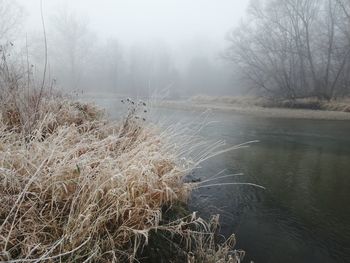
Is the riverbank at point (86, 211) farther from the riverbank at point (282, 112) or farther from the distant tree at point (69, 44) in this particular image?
the distant tree at point (69, 44)

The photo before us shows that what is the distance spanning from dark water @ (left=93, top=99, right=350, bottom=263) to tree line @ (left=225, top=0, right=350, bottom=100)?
1426 centimetres

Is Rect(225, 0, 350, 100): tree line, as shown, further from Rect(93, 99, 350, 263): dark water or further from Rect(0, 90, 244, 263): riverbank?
Rect(0, 90, 244, 263): riverbank

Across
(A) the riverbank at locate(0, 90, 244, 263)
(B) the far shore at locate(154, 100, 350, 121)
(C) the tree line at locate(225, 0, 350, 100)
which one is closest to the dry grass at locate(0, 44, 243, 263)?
(A) the riverbank at locate(0, 90, 244, 263)

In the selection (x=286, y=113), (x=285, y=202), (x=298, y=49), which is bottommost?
(x=285, y=202)

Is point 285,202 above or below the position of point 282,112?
below

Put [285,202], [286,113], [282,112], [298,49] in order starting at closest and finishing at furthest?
[285,202] < [286,113] < [282,112] < [298,49]

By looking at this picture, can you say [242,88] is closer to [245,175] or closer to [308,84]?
[308,84]

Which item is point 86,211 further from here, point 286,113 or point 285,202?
point 286,113

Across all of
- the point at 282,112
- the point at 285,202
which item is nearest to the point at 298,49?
the point at 282,112

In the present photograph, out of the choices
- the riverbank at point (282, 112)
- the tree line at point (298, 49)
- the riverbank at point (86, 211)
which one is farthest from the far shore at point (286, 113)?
the riverbank at point (86, 211)

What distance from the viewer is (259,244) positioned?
3271 millimetres

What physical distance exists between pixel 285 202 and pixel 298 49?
764 inches

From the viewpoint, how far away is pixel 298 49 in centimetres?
2155

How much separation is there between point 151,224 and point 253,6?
22.8m
